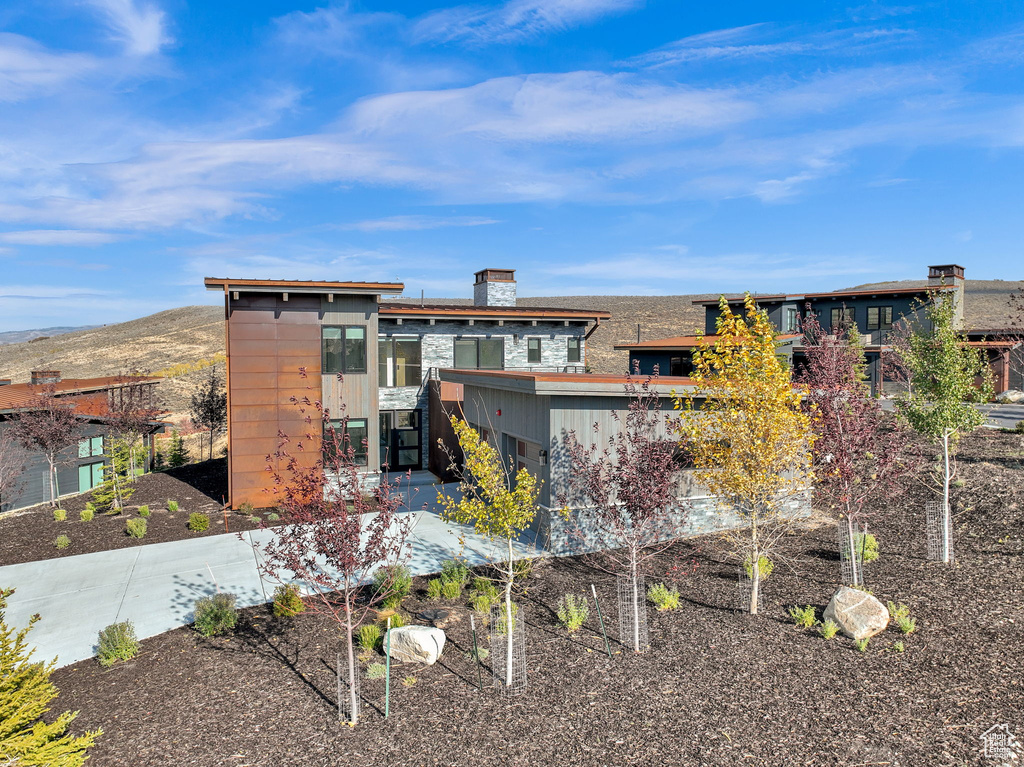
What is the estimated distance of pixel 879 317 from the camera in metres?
41.5

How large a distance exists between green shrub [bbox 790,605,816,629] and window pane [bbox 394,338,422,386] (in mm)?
17233

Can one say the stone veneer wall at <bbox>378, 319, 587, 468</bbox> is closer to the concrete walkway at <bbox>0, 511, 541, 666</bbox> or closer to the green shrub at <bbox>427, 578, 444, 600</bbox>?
the concrete walkway at <bbox>0, 511, 541, 666</bbox>

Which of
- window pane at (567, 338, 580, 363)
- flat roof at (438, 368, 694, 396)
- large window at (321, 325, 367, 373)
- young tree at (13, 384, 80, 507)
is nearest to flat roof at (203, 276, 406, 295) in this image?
large window at (321, 325, 367, 373)

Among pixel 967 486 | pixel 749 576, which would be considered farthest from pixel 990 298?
pixel 749 576

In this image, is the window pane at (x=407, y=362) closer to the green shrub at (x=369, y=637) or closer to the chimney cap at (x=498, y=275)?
the chimney cap at (x=498, y=275)

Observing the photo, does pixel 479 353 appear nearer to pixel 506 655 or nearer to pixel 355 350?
pixel 355 350

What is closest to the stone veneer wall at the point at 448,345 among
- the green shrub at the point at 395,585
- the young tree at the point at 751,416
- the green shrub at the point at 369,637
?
the green shrub at the point at 395,585

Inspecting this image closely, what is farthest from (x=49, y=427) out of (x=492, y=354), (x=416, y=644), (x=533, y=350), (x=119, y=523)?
(x=416, y=644)

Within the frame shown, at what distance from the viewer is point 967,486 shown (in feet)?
52.3

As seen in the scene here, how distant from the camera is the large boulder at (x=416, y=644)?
9.30m

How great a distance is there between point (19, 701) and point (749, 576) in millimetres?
11453

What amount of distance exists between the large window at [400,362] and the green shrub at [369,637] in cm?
1480

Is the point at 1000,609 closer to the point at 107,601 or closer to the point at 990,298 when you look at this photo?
the point at 107,601

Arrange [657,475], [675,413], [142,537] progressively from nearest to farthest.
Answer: [657,475] → [675,413] → [142,537]
